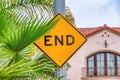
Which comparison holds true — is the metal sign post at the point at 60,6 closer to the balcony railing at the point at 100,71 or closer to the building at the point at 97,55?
the balcony railing at the point at 100,71

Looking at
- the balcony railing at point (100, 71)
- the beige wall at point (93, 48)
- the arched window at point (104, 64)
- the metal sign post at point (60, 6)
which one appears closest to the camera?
the metal sign post at point (60, 6)

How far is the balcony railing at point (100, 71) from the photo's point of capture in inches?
1743

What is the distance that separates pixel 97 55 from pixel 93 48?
762mm

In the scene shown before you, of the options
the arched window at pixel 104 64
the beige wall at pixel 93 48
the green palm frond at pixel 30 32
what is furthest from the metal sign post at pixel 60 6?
the beige wall at pixel 93 48

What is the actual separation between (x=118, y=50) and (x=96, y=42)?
2.18 m

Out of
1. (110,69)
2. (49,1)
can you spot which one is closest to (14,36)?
(49,1)

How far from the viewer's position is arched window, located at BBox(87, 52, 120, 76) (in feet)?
146

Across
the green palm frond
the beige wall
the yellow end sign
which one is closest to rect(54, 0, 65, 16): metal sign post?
the yellow end sign

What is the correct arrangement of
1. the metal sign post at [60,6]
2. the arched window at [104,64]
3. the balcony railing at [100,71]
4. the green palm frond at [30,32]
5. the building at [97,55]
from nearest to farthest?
the green palm frond at [30,32], the metal sign post at [60,6], the balcony railing at [100,71], the arched window at [104,64], the building at [97,55]

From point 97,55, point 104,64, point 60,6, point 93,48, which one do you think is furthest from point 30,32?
point 93,48

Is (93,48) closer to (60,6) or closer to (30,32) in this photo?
(60,6)

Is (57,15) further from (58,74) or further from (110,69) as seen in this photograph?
(110,69)

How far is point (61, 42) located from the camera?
6.74 m

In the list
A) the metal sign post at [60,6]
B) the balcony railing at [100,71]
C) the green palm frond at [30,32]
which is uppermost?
the balcony railing at [100,71]
